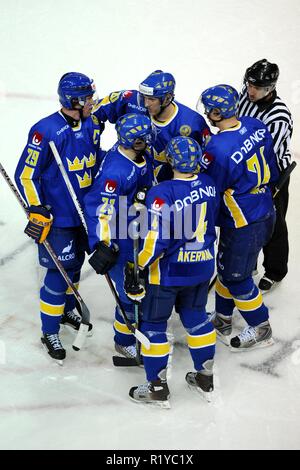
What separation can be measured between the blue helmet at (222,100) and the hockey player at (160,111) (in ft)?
0.74

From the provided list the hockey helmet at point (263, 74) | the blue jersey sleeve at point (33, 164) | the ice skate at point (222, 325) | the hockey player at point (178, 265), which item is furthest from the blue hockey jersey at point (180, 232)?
the hockey helmet at point (263, 74)

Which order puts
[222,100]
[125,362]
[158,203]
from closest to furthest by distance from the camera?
[158,203]
[222,100]
[125,362]

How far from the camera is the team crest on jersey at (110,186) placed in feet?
9.06

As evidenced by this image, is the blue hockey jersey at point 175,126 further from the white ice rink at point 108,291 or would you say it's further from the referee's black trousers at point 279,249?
the white ice rink at point 108,291

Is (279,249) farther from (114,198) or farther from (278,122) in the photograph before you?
(114,198)

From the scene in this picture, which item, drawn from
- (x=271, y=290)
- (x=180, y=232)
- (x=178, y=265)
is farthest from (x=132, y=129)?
(x=271, y=290)

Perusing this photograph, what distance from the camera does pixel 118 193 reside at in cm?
279

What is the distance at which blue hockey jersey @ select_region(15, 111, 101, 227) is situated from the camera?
2918mm

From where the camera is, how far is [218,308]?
3.40m

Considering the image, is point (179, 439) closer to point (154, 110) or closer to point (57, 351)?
point (57, 351)

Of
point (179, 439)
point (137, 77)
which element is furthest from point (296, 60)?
point (179, 439)

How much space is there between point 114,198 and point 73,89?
19.9 inches

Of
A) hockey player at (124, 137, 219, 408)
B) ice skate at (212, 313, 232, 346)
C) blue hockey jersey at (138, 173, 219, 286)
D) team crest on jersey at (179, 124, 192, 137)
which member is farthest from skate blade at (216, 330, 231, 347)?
team crest on jersey at (179, 124, 192, 137)
